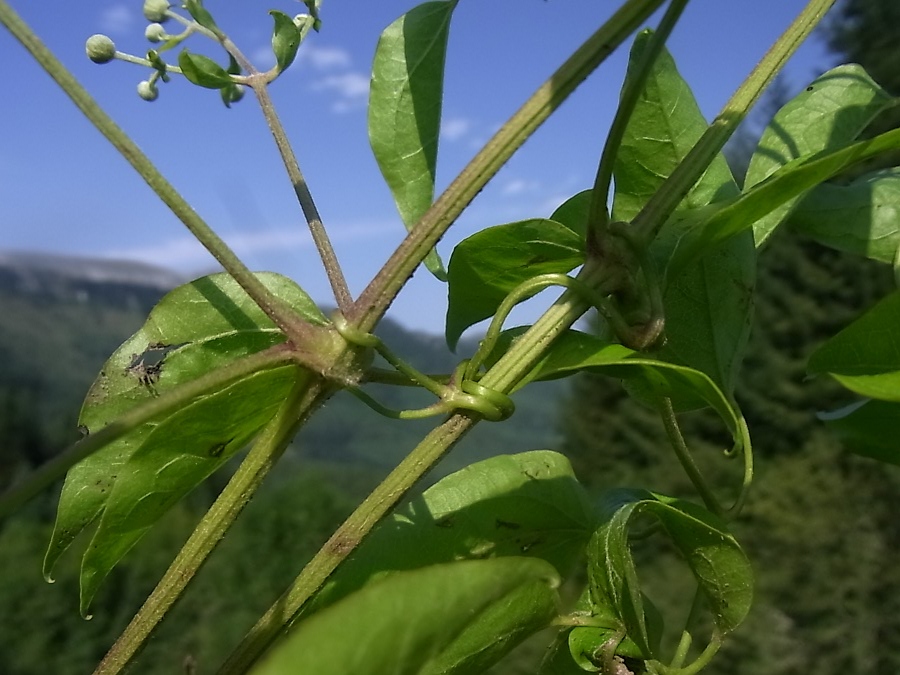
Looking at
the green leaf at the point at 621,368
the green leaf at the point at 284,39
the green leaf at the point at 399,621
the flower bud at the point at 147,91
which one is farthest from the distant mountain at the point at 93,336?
the green leaf at the point at 399,621

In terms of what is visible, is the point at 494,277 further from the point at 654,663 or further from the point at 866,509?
the point at 866,509

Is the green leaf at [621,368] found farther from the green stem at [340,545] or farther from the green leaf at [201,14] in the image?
the green leaf at [201,14]

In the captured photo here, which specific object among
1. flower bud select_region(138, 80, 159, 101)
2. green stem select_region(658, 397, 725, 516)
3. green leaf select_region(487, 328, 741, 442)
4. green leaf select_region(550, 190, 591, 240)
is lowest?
green stem select_region(658, 397, 725, 516)

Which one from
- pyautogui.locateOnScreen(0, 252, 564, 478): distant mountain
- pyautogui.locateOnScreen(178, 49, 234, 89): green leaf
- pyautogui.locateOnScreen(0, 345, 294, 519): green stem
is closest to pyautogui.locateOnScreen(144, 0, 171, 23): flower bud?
pyautogui.locateOnScreen(178, 49, 234, 89): green leaf

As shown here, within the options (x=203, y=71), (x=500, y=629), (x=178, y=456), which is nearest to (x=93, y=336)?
(x=203, y=71)

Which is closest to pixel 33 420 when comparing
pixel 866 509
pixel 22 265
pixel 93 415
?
pixel 22 265

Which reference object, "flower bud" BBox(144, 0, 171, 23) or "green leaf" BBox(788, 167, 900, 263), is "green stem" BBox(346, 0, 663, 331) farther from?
"flower bud" BBox(144, 0, 171, 23)
